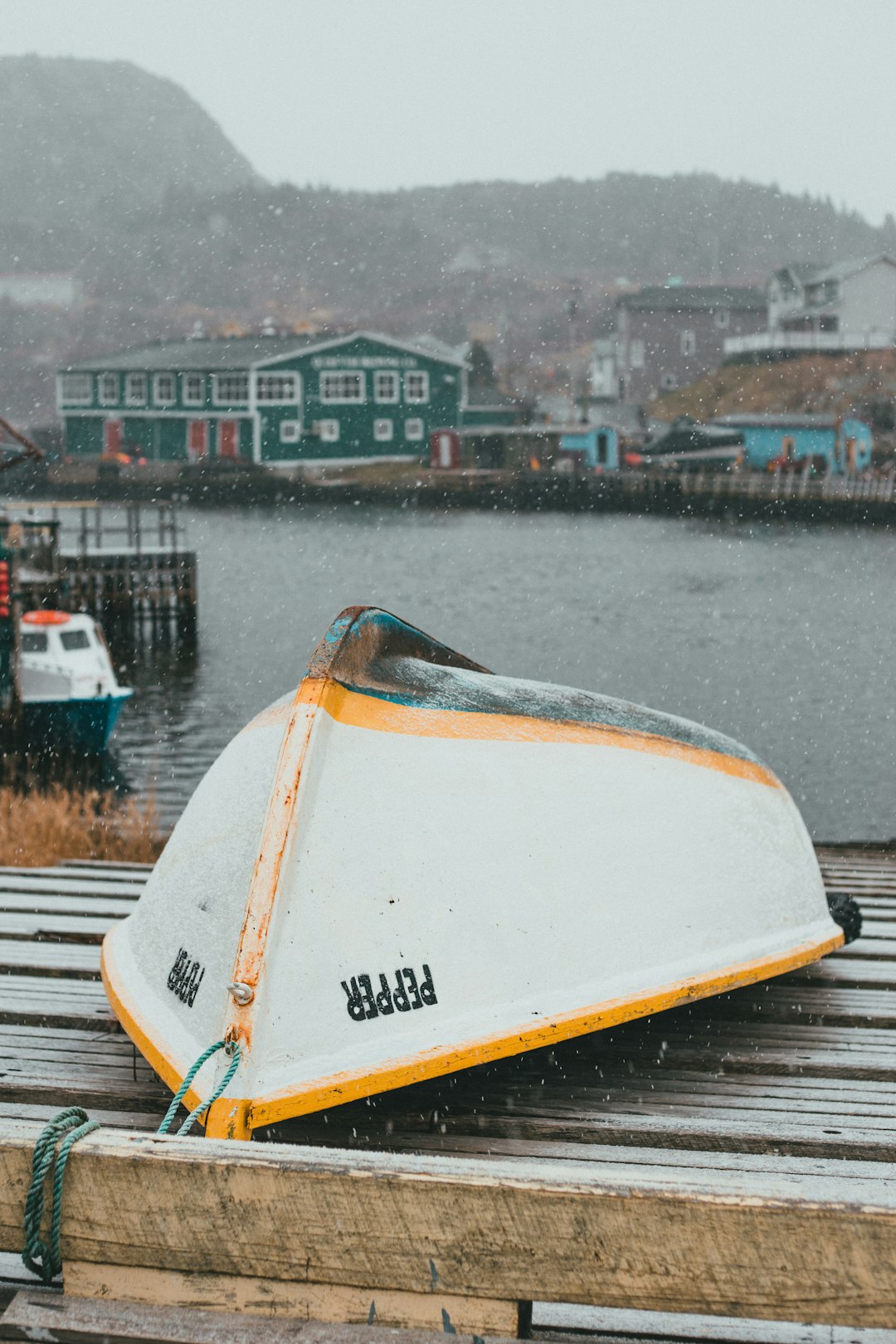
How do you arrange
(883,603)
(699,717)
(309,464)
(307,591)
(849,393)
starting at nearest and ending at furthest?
(699,717) → (883,603) → (307,591) → (309,464) → (849,393)

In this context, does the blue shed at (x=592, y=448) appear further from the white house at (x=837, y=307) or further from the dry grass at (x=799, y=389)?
the white house at (x=837, y=307)

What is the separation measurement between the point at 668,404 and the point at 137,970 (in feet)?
314

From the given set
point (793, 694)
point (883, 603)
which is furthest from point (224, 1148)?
point (883, 603)

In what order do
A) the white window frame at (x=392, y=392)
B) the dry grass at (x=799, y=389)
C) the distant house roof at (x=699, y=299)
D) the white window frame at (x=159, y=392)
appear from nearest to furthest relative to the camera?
Result: the white window frame at (x=159, y=392)
the white window frame at (x=392, y=392)
the dry grass at (x=799, y=389)
the distant house roof at (x=699, y=299)

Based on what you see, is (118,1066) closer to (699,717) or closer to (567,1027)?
(567,1027)

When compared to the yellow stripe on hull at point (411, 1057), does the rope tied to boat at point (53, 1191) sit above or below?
above

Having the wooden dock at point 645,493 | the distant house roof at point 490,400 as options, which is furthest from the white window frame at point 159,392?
the distant house roof at point 490,400

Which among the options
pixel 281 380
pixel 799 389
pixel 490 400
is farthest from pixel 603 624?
pixel 799 389

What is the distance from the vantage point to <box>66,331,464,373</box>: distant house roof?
261 ft

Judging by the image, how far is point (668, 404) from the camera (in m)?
95.8

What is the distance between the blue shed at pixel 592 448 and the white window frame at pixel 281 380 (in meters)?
18.4

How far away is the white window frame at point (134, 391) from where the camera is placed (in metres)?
81.7

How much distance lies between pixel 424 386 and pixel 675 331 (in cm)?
2886

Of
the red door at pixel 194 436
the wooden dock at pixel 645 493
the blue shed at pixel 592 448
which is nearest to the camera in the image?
the wooden dock at pixel 645 493
